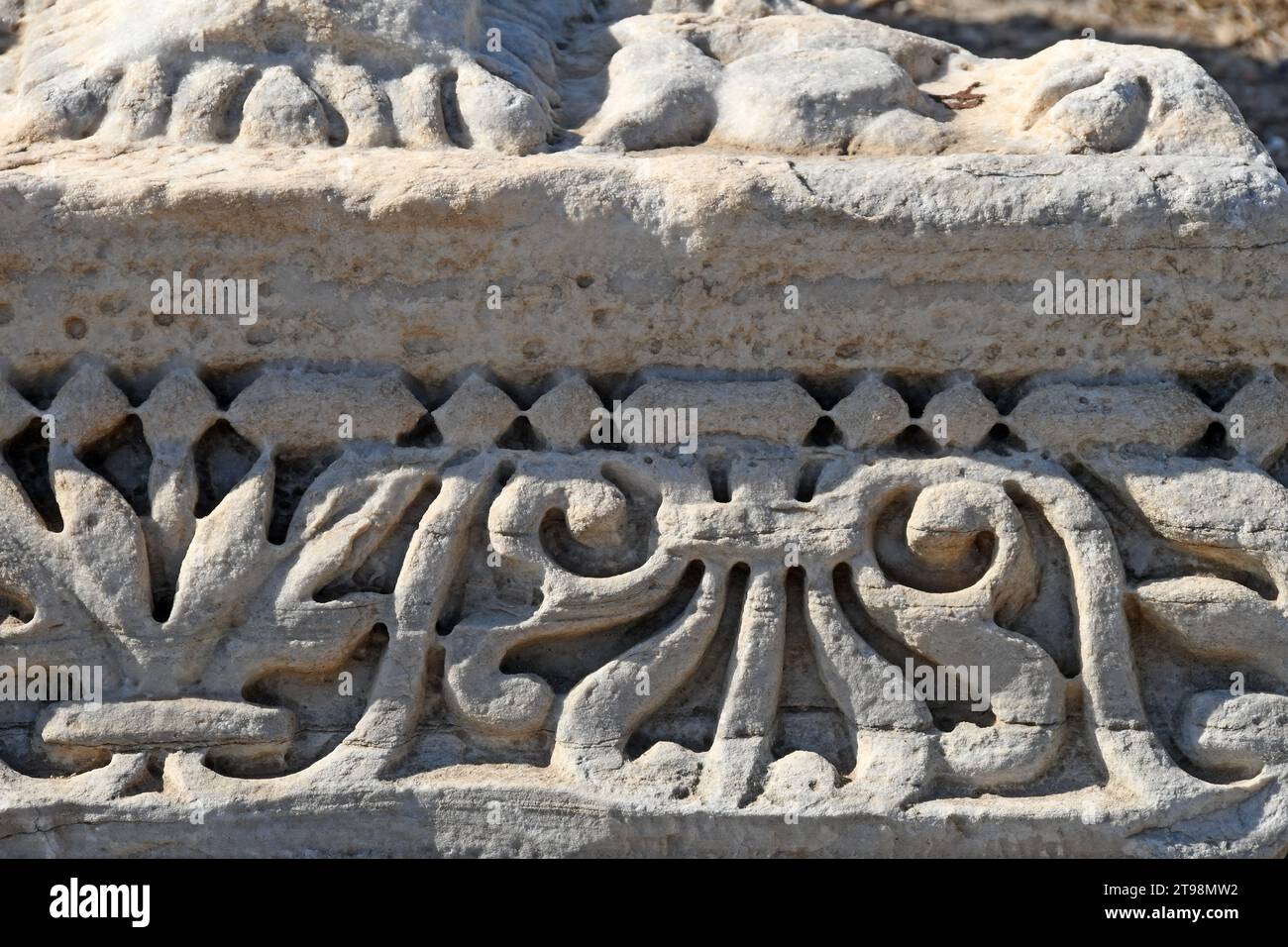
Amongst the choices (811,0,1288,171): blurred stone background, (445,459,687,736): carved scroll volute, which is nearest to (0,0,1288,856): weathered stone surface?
(445,459,687,736): carved scroll volute

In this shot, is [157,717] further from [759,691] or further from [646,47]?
[646,47]

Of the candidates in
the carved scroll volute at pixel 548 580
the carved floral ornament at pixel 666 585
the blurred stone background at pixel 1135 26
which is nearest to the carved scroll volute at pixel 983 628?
the carved floral ornament at pixel 666 585

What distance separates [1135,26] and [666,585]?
1839mm

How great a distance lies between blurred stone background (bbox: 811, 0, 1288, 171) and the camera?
310 cm

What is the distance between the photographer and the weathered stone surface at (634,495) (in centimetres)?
201

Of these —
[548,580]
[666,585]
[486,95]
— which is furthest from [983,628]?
[486,95]

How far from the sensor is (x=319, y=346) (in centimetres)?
215

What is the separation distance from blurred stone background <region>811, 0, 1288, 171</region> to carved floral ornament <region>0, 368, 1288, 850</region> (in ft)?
4.09

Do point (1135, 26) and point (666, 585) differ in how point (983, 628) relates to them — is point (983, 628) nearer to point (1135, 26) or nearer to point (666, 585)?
point (666, 585)

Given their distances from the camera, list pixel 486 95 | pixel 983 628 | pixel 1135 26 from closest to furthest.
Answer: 1. pixel 983 628
2. pixel 486 95
3. pixel 1135 26

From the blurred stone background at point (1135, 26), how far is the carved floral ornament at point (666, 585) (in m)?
1.25

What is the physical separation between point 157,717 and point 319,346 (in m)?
0.55

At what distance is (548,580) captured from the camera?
81.4 inches

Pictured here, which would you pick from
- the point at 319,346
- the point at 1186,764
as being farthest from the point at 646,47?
the point at 1186,764
